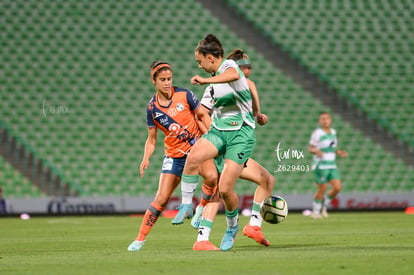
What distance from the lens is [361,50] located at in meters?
24.5

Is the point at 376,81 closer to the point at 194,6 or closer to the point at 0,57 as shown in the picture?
the point at 194,6

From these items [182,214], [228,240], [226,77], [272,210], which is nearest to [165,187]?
[182,214]

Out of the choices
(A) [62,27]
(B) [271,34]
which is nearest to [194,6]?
(B) [271,34]

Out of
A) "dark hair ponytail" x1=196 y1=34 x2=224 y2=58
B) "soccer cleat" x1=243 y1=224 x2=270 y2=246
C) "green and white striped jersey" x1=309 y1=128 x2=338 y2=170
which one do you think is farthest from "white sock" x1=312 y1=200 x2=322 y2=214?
"dark hair ponytail" x1=196 y1=34 x2=224 y2=58

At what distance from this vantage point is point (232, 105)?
8422 millimetres

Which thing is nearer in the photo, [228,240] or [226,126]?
[226,126]

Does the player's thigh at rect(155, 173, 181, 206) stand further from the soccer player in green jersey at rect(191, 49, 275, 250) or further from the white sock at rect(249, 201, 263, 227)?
the white sock at rect(249, 201, 263, 227)

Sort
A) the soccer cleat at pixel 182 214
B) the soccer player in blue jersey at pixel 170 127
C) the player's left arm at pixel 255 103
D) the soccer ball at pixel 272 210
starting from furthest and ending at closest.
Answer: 1. the soccer ball at pixel 272 210
2. the soccer player in blue jersey at pixel 170 127
3. the soccer cleat at pixel 182 214
4. the player's left arm at pixel 255 103

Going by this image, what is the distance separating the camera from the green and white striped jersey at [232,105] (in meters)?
8.34

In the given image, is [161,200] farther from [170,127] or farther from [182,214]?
[170,127]

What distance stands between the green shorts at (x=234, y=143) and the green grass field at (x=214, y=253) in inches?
39.9

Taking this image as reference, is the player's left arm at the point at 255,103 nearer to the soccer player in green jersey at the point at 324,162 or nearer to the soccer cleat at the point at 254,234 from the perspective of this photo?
the soccer cleat at the point at 254,234

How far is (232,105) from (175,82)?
14.5 m

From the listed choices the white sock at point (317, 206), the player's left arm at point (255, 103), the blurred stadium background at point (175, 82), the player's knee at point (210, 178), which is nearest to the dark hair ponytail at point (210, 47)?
the player's left arm at point (255, 103)
